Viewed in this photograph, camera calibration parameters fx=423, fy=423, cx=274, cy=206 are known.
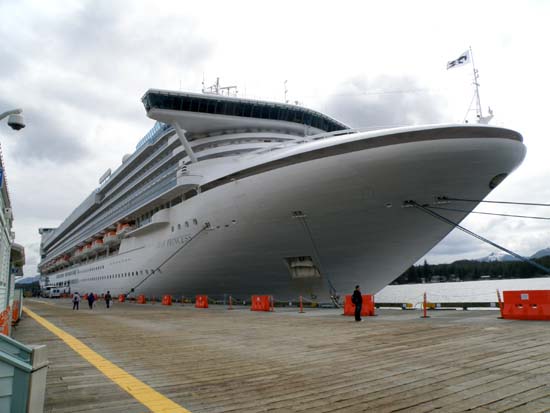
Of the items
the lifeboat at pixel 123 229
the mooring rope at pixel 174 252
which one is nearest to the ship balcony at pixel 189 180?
the mooring rope at pixel 174 252

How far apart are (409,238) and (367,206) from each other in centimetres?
264

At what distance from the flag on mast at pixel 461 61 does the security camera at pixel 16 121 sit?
1412cm

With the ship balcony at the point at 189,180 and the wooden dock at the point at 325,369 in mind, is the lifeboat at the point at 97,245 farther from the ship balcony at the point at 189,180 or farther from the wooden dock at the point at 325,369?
the wooden dock at the point at 325,369

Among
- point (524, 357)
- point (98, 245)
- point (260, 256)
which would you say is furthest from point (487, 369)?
point (98, 245)

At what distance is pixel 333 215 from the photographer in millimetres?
14203

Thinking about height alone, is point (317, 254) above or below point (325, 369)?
above

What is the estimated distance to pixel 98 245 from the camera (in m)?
37.7

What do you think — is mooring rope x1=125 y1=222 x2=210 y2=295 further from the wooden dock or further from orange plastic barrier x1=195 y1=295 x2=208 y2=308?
the wooden dock

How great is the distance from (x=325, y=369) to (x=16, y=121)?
660 centimetres

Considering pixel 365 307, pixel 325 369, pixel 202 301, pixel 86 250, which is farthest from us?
pixel 86 250

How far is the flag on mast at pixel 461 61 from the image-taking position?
15156mm

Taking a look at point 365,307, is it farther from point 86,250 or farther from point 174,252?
point 86,250

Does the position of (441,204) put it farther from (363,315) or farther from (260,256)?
(260,256)

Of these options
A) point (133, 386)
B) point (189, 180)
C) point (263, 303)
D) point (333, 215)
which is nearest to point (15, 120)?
point (133, 386)
